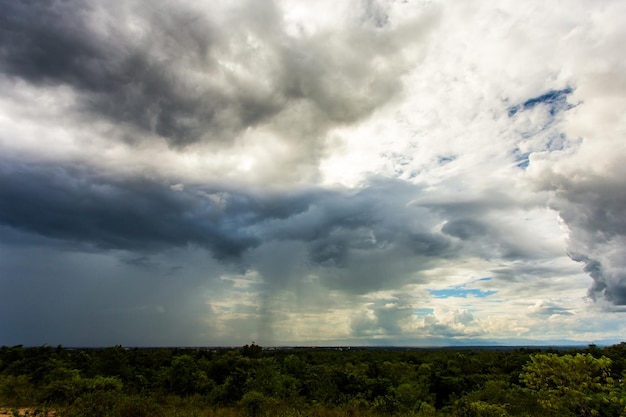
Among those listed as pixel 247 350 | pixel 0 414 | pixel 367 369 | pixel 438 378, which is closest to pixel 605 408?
pixel 438 378

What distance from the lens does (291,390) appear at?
107 ft

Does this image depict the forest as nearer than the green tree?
No

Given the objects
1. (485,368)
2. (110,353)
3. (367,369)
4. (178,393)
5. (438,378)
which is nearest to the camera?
(178,393)

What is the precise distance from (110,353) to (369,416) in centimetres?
3291

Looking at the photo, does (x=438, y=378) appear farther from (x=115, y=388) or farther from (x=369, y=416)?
(x=115, y=388)

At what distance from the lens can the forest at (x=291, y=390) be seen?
845 inches

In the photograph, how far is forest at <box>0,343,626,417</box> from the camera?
2145cm

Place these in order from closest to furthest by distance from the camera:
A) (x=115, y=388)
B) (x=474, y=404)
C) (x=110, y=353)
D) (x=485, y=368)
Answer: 1. (x=474, y=404)
2. (x=115, y=388)
3. (x=110, y=353)
4. (x=485, y=368)

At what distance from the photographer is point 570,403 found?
70.1ft

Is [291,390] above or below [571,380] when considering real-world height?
below

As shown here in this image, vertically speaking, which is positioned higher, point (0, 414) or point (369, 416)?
point (0, 414)

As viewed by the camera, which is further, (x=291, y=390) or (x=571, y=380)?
(x=291, y=390)

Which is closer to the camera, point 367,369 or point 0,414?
point 0,414

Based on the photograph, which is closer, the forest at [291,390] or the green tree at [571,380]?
the green tree at [571,380]
